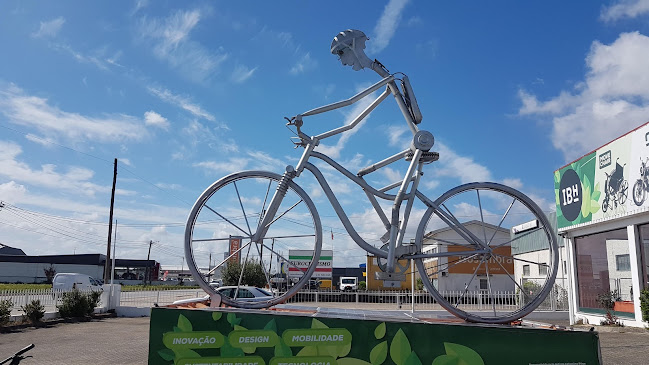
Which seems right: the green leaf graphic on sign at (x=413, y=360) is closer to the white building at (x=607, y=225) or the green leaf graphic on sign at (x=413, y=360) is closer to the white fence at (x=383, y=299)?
the white building at (x=607, y=225)

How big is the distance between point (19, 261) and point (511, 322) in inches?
3285

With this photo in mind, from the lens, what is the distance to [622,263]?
1966 cm

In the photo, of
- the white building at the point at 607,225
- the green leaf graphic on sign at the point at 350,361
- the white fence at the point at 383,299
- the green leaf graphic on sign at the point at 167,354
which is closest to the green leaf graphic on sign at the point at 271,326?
the green leaf graphic on sign at the point at 350,361

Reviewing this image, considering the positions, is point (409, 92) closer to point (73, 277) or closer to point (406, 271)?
point (406, 271)

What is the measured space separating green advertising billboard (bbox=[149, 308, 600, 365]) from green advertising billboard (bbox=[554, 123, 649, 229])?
14.3 meters

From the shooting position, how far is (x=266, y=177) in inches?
237

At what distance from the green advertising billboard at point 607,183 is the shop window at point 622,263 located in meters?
1.98

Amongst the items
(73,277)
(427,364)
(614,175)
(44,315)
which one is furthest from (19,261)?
(427,364)

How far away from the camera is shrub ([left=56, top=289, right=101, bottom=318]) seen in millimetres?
22750

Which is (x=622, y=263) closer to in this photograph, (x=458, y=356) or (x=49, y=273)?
(x=458, y=356)

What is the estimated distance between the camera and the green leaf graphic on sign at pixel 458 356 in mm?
4664

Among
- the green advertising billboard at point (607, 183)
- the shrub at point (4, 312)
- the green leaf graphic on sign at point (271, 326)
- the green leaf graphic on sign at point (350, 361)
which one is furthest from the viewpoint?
the shrub at point (4, 312)

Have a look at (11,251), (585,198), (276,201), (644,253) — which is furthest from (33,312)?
(11,251)

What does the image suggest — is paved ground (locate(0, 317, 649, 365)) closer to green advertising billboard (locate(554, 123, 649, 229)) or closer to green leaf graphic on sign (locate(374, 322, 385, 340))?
green advertising billboard (locate(554, 123, 649, 229))
